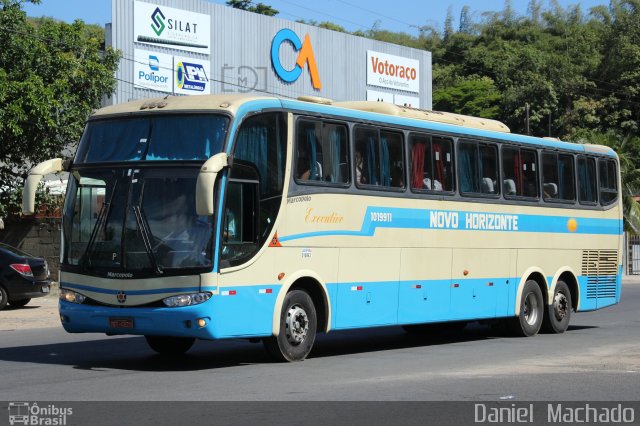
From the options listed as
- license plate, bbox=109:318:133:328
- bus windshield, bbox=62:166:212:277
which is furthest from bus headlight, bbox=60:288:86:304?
license plate, bbox=109:318:133:328

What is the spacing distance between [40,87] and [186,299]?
661 inches

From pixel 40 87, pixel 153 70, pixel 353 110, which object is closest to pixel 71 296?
pixel 353 110

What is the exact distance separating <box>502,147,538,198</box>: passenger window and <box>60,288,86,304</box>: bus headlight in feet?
27.6

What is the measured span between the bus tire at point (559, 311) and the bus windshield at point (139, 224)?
372 inches

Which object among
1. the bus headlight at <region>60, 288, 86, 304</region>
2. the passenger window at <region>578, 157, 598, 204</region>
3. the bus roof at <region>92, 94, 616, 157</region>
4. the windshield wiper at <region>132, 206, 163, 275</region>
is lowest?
the bus headlight at <region>60, 288, 86, 304</region>

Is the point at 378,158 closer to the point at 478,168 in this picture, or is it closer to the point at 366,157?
the point at 366,157

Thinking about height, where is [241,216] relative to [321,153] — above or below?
below

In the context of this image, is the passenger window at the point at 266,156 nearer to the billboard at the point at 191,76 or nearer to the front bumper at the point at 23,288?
the front bumper at the point at 23,288

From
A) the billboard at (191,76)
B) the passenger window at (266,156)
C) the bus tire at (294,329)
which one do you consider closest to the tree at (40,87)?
the billboard at (191,76)

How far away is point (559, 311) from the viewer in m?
20.7

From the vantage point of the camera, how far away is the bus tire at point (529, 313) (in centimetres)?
1969

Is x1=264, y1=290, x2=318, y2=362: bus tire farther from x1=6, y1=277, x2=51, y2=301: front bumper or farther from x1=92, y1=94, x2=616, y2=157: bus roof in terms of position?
x1=6, y1=277, x2=51, y2=301: front bumper

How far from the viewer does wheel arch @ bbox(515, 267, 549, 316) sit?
19.5 metres
